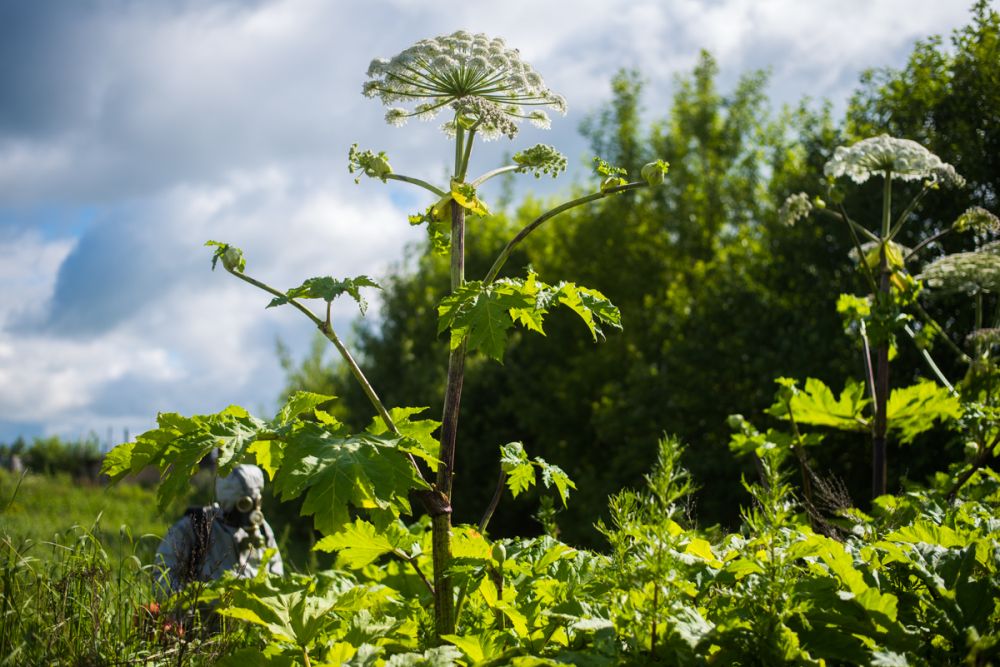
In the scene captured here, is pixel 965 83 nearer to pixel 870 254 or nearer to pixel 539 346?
pixel 870 254

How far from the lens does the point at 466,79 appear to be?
3311mm

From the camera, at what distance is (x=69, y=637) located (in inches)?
112

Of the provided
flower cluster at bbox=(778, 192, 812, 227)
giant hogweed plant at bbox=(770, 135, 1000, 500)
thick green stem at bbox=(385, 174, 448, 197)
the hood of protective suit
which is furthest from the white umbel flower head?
the hood of protective suit

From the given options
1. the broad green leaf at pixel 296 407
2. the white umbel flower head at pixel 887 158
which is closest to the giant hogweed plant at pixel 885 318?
the white umbel flower head at pixel 887 158

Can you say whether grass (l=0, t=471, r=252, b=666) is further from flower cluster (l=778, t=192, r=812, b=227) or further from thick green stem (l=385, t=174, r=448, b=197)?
flower cluster (l=778, t=192, r=812, b=227)

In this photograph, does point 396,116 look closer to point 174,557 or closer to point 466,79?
point 466,79

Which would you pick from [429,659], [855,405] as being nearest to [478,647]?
[429,659]

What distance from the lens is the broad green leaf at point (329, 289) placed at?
268 centimetres

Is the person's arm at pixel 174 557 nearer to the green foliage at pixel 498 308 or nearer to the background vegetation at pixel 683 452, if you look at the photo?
the background vegetation at pixel 683 452

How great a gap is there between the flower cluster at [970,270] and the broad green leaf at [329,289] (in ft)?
12.3

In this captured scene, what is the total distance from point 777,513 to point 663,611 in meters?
0.36

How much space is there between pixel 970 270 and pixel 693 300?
32.0 feet

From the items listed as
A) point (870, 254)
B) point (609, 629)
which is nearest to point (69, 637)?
point (609, 629)

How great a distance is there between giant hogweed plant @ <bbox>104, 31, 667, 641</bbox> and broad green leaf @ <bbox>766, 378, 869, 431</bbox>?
1919 mm
